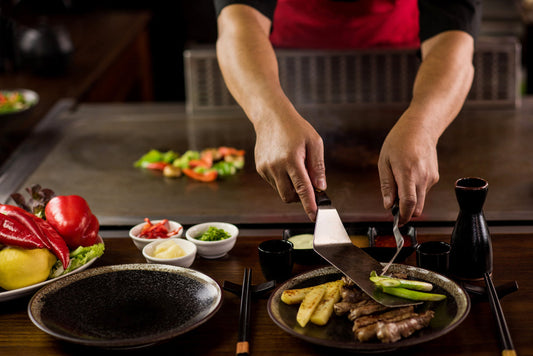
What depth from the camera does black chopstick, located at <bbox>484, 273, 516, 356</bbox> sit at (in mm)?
1106

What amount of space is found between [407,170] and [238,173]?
0.79m

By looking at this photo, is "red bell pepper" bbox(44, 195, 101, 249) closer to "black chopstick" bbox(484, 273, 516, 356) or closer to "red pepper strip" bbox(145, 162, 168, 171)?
"red pepper strip" bbox(145, 162, 168, 171)

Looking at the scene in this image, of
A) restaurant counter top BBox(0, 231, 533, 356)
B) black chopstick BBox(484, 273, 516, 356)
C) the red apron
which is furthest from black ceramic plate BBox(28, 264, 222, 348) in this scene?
the red apron

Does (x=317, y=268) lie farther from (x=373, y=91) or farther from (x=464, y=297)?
(x=373, y=91)

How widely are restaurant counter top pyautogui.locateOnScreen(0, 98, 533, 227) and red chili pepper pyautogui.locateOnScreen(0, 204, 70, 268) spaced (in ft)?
1.03

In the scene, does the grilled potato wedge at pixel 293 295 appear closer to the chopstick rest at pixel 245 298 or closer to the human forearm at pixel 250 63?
the chopstick rest at pixel 245 298

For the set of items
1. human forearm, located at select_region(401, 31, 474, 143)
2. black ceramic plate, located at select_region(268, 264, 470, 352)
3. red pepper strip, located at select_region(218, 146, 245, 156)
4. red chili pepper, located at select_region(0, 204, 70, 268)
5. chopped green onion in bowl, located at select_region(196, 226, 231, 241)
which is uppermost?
human forearm, located at select_region(401, 31, 474, 143)

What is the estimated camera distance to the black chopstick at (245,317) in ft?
3.74

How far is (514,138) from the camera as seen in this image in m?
2.27

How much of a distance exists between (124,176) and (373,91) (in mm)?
1089

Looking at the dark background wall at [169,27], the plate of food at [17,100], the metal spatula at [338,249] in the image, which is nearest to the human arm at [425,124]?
the metal spatula at [338,249]

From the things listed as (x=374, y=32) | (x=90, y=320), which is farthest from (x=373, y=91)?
(x=90, y=320)

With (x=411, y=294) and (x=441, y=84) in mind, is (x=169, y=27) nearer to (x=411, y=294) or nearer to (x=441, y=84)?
(x=441, y=84)

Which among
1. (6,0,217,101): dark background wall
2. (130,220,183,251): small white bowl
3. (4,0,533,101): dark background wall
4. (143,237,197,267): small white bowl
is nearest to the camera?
(143,237,197,267): small white bowl
